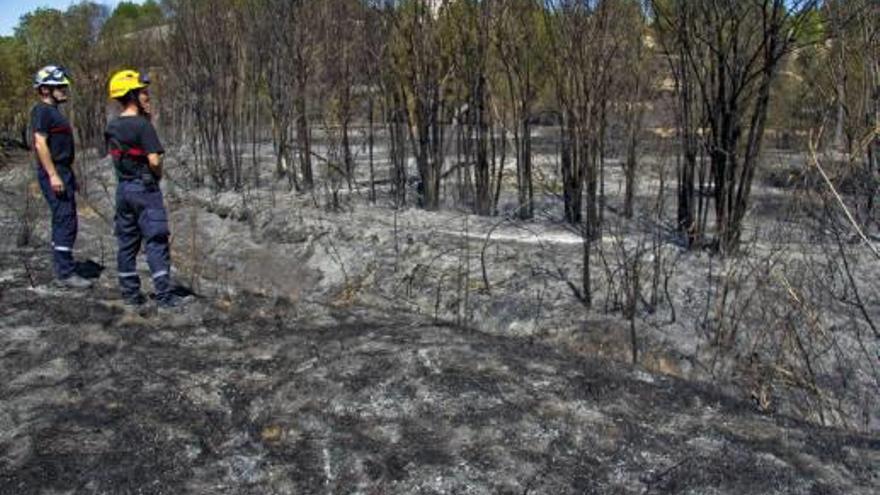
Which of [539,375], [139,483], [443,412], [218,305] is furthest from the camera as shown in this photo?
[218,305]

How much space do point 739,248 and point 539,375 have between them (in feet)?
9.56

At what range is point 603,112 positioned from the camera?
651cm

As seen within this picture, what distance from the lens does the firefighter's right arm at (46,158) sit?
208 inches

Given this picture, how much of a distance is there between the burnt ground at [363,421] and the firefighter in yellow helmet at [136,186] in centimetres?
31

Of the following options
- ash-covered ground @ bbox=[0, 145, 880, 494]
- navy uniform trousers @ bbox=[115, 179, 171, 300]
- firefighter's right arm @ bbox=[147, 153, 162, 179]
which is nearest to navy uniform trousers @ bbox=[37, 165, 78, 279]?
ash-covered ground @ bbox=[0, 145, 880, 494]

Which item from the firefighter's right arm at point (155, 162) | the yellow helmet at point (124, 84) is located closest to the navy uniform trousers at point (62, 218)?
the firefighter's right arm at point (155, 162)

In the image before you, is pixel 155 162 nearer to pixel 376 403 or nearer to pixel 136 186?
pixel 136 186

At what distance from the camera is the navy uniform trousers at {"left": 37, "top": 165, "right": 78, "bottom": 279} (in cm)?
544

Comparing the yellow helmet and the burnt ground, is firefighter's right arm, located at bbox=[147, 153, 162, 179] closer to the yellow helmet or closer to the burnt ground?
the yellow helmet

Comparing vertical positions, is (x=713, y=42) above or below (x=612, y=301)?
above

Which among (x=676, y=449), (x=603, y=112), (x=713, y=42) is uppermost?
(x=713, y=42)

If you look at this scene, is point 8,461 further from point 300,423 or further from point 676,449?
point 676,449

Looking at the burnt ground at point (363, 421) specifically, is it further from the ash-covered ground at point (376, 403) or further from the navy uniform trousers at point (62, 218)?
the navy uniform trousers at point (62, 218)

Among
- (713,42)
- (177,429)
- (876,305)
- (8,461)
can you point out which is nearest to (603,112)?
(713,42)
